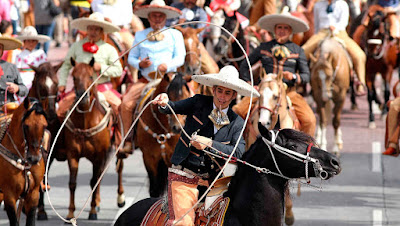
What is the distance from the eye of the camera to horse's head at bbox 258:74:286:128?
12680 mm

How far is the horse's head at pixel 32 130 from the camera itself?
11914 millimetres

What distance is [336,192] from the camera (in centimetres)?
1639

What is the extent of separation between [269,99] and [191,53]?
318 centimetres

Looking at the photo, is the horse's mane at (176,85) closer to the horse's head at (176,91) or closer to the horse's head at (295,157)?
the horse's head at (176,91)

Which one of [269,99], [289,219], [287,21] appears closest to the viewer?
[269,99]

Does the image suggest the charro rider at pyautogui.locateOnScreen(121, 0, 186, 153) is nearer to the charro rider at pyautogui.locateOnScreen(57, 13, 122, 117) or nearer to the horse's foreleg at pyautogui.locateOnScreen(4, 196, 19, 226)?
the charro rider at pyautogui.locateOnScreen(57, 13, 122, 117)

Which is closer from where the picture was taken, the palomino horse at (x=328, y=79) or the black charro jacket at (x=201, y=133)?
the black charro jacket at (x=201, y=133)

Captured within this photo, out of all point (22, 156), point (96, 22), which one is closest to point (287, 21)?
point (96, 22)

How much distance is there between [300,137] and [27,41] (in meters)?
9.19

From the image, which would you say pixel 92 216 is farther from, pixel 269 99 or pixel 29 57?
pixel 29 57

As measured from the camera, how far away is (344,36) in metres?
20.7

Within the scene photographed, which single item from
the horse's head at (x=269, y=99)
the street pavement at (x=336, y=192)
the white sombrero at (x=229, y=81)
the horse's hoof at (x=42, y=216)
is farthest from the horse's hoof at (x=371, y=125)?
the white sombrero at (x=229, y=81)

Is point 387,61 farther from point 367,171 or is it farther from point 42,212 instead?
point 42,212

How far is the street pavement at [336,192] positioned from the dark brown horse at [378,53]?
1865mm
